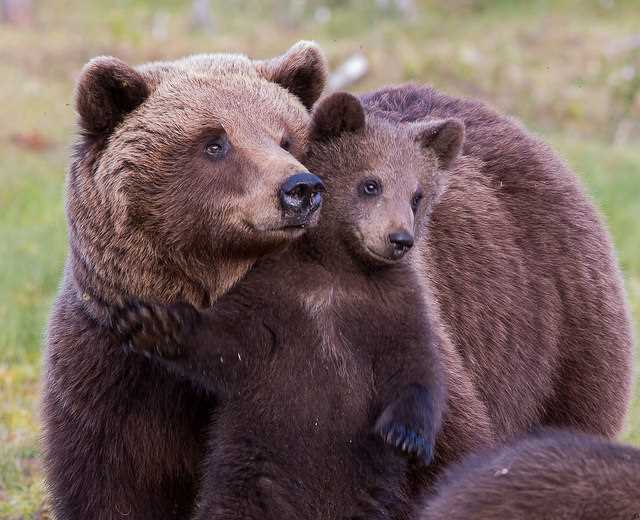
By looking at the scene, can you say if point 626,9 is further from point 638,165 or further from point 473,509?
point 473,509

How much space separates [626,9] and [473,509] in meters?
26.0

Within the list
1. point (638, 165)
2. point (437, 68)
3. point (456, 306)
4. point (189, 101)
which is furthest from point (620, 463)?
point (437, 68)

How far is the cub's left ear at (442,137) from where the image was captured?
498cm

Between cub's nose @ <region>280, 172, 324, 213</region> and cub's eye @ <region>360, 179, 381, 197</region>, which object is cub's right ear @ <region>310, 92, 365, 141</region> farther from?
cub's nose @ <region>280, 172, 324, 213</region>

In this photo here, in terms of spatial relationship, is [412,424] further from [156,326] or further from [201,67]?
[201,67]

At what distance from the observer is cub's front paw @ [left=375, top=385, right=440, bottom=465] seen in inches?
167

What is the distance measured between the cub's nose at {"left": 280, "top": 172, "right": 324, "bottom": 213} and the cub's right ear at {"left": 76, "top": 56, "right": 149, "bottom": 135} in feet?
2.62

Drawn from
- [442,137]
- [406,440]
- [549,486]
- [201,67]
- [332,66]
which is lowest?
[332,66]

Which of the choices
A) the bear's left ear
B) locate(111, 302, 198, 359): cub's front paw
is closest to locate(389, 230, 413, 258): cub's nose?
locate(111, 302, 198, 359): cub's front paw

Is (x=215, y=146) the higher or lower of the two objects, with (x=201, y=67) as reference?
lower

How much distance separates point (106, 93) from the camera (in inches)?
178

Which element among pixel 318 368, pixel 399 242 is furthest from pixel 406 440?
pixel 399 242

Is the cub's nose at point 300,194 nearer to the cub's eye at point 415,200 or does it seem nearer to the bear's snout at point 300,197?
the bear's snout at point 300,197

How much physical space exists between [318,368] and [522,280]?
1.72 meters
